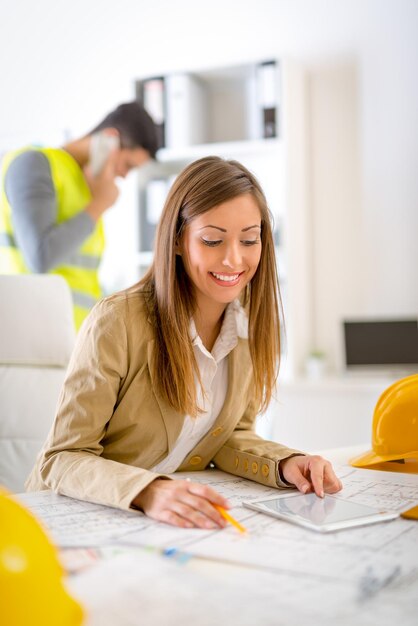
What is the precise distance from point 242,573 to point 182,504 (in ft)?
0.68

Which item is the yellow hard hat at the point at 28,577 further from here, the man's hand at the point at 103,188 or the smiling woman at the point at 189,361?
the man's hand at the point at 103,188

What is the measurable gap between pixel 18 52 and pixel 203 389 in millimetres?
3306

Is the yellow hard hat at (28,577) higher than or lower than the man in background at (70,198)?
lower

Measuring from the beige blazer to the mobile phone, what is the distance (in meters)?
1.11

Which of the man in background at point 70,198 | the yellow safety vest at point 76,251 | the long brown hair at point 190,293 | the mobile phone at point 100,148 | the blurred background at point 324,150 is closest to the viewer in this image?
the long brown hair at point 190,293

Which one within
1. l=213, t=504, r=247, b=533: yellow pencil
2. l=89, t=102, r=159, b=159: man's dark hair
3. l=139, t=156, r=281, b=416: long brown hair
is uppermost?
l=89, t=102, r=159, b=159: man's dark hair

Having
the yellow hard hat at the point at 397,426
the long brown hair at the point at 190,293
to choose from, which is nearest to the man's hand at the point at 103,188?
the long brown hair at the point at 190,293

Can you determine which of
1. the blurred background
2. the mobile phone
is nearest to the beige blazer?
the mobile phone

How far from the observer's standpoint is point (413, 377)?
135 cm

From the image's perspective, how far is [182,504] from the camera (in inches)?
37.3

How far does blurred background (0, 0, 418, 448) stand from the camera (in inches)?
128

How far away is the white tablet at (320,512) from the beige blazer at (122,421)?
0.37 feet

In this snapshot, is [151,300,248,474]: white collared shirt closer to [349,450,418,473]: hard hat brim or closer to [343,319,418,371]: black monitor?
[349,450,418,473]: hard hat brim

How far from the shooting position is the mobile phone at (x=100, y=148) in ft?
7.58
